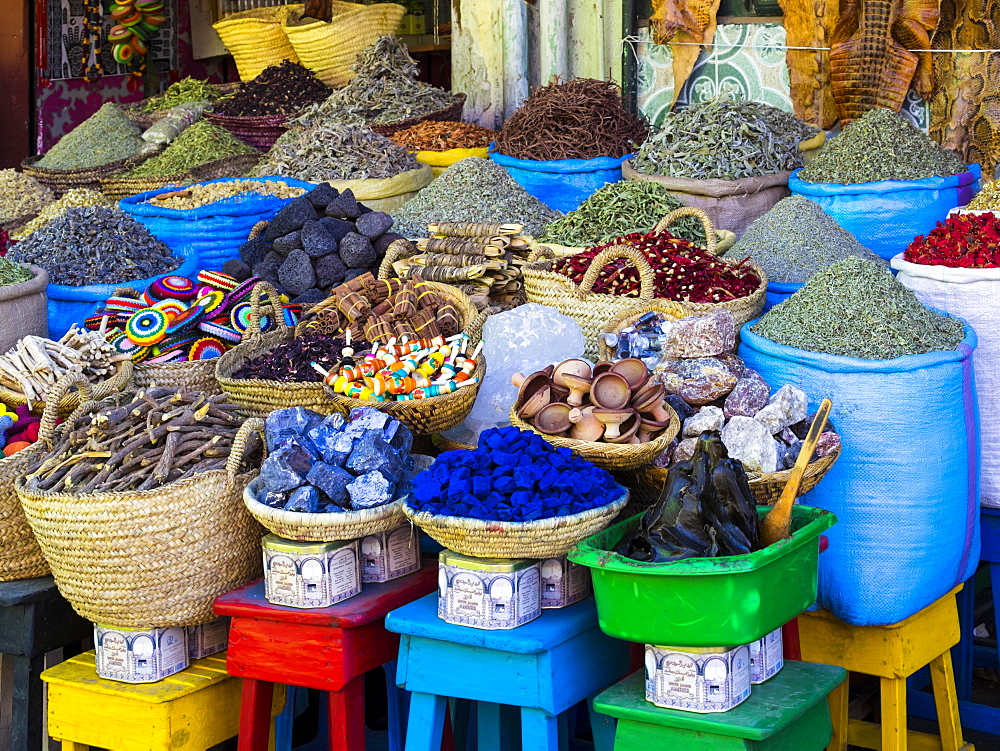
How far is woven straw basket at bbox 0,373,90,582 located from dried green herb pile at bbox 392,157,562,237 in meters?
1.42

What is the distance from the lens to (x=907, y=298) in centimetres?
253

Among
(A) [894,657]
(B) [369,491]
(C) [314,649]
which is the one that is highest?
(B) [369,491]

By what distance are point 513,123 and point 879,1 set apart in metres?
1.29

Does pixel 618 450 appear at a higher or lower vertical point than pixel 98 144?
lower

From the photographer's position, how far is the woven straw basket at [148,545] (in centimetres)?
222

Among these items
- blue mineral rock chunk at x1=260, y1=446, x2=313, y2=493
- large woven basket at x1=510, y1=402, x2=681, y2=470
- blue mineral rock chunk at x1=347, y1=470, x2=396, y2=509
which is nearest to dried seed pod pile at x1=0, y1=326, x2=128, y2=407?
blue mineral rock chunk at x1=260, y1=446, x2=313, y2=493

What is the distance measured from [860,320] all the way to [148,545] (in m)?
1.43

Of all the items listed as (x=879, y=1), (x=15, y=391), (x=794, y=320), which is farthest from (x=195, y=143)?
(x=794, y=320)

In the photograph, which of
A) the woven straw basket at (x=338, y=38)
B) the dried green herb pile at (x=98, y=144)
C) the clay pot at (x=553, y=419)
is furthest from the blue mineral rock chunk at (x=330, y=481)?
the woven straw basket at (x=338, y=38)

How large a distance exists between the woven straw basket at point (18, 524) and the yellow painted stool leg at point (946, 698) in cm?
186

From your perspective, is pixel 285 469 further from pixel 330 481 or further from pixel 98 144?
pixel 98 144

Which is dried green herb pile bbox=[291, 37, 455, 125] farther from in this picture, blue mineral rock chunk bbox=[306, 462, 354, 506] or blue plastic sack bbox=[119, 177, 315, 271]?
blue mineral rock chunk bbox=[306, 462, 354, 506]

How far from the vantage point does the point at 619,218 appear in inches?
133

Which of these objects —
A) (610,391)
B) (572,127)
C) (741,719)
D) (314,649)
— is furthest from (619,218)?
(741,719)
